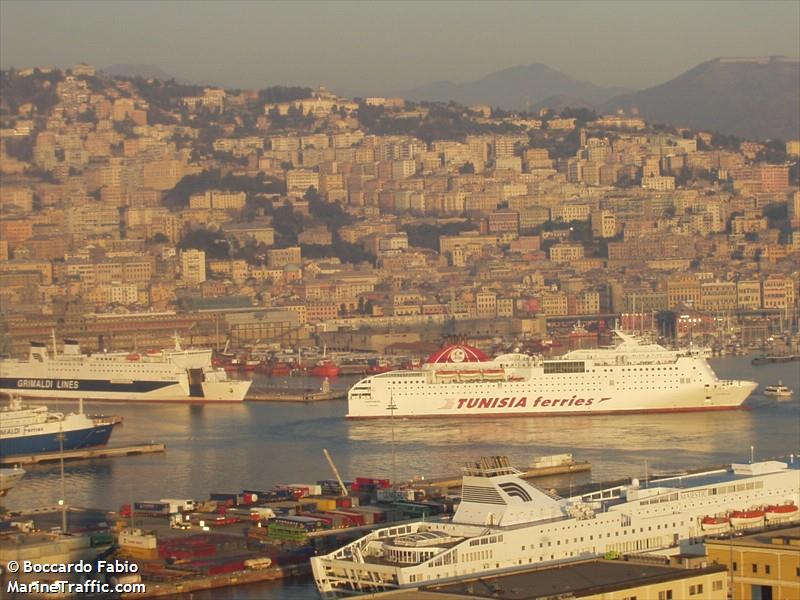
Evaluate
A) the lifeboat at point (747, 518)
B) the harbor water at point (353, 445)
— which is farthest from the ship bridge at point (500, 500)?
the harbor water at point (353, 445)

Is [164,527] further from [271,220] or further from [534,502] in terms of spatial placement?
[271,220]

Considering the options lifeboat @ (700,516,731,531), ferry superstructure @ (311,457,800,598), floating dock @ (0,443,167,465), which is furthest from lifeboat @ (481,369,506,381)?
lifeboat @ (700,516,731,531)

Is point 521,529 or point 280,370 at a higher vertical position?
point 521,529

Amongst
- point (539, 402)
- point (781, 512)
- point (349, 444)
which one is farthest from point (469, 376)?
point (781, 512)

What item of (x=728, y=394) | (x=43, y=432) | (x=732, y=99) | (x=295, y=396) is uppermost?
(x=732, y=99)

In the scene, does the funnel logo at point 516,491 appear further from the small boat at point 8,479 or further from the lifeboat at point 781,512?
the small boat at point 8,479

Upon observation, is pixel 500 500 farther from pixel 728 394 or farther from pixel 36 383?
pixel 36 383
